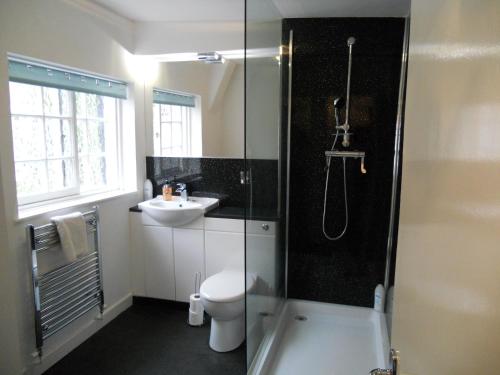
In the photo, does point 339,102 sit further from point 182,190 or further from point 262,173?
point 182,190

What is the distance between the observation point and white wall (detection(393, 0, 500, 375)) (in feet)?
1.90

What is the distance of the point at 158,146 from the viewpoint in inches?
138

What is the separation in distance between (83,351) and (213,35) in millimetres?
2582

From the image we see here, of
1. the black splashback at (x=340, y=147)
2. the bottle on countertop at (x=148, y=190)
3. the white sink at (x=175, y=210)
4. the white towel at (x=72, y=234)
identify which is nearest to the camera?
the white towel at (x=72, y=234)

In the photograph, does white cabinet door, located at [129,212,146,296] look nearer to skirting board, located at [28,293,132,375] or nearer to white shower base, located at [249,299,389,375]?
skirting board, located at [28,293,132,375]

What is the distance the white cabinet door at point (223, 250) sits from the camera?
3.06m

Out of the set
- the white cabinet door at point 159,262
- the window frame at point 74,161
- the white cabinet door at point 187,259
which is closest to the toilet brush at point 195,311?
the white cabinet door at point 187,259

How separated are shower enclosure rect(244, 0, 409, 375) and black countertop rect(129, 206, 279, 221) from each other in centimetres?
3

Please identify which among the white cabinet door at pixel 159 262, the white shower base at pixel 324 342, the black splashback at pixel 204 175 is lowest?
the white shower base at pixel 324 342

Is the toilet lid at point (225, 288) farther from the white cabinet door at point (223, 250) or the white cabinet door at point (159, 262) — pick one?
the white cabinet door at point (159, 262)

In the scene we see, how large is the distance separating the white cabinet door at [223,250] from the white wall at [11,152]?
78 cm

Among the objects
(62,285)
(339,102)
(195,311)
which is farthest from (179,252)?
(339,102)

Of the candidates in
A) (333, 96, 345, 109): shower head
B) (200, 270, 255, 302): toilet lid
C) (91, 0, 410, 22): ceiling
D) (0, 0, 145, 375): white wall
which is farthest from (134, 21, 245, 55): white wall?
(200, 270, 255, 302): toilet lid

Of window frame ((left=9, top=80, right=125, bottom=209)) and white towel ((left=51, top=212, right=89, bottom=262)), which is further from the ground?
window frame ((left=9, top=80, right=125, bottom=209))
